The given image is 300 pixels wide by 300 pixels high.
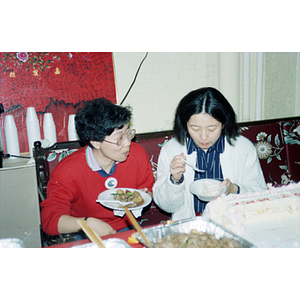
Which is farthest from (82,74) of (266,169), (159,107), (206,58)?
(266,169)

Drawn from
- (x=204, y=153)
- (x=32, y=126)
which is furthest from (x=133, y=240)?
(x=32, y=126)

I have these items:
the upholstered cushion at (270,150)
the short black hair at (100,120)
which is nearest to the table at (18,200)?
the short black hair at (100,120)

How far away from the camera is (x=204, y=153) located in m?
1.85

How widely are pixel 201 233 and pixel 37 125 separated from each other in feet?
6.97

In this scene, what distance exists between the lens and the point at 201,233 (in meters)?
1.12

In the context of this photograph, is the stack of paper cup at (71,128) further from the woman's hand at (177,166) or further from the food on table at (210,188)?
the food on table at (210,188)

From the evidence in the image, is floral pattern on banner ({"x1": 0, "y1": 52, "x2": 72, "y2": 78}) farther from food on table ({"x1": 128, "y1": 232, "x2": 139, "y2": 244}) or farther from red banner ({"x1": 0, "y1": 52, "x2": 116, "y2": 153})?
food on table ({"x1": 128, "y1": 232, "x2": 139, "y2": 244})

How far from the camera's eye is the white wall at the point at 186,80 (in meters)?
2.97

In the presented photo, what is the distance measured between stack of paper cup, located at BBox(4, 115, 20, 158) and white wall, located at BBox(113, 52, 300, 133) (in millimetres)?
1070

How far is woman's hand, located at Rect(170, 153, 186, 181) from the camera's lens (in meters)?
1.56

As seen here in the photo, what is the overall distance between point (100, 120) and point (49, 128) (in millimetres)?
1299

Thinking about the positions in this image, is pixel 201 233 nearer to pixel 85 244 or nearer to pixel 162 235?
pixel 162 235

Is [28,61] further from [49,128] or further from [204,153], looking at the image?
[204,153]

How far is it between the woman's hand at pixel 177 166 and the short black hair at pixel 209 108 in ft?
1.01
